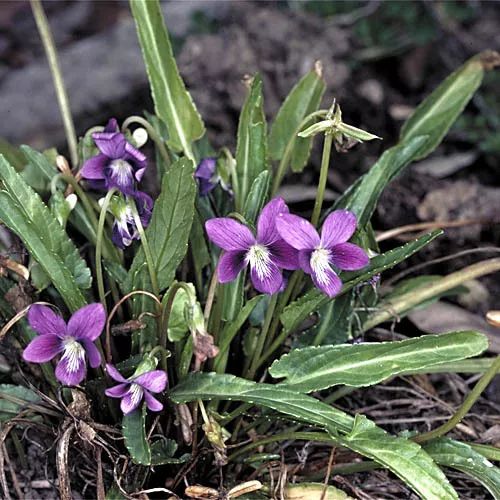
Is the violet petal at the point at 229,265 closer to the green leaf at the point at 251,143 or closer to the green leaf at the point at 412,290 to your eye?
the green leaf at the point at 251,143

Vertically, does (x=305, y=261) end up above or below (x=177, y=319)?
above

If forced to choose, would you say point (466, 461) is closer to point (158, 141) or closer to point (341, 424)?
point (341, 424)

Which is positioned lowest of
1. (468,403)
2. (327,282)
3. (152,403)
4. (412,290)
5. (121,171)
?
(412,290)

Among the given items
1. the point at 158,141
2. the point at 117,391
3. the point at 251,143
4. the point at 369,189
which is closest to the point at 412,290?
the point at 369,189

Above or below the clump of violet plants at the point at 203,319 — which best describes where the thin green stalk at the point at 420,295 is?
below

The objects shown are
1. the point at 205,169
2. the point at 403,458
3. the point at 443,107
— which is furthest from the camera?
the point at 443,107

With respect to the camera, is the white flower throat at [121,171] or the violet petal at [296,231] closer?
the violet petal at [296,231]

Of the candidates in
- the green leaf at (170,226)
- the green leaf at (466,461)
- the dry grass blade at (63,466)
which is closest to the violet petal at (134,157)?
the green leaf at (170,226)
